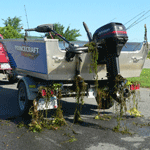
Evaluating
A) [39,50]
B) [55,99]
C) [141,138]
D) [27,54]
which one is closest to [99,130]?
[141,138]

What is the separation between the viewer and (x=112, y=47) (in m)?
5.04

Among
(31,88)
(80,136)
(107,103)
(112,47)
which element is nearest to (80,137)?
(80,136)

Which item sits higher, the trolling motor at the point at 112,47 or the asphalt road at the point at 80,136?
the trolling motor at the point at 112,47

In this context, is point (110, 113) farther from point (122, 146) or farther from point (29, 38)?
point (29, 38)

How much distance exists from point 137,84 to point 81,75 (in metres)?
1.54

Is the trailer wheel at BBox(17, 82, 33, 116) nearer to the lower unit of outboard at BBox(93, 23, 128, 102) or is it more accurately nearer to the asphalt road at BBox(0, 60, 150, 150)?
the asphalt road at BBox(0, 60, 150, 150)

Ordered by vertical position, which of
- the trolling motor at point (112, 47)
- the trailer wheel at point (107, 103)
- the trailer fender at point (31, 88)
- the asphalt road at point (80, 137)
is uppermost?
the trolling motor at point (112, 47)

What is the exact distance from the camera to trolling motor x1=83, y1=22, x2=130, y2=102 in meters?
4.96

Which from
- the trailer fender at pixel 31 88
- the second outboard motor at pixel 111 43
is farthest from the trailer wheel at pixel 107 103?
the trailer fender at pixel 31 88

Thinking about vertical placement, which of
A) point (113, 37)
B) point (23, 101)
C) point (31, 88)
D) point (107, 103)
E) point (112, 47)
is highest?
point (113, 37)

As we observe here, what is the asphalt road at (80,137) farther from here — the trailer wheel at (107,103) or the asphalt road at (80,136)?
the trailer wheel at (107,103)

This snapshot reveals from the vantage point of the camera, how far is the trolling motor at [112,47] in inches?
195

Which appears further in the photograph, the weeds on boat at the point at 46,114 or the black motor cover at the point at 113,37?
the weeds on boat at the point at 46,114

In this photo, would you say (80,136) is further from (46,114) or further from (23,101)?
(23,101)
